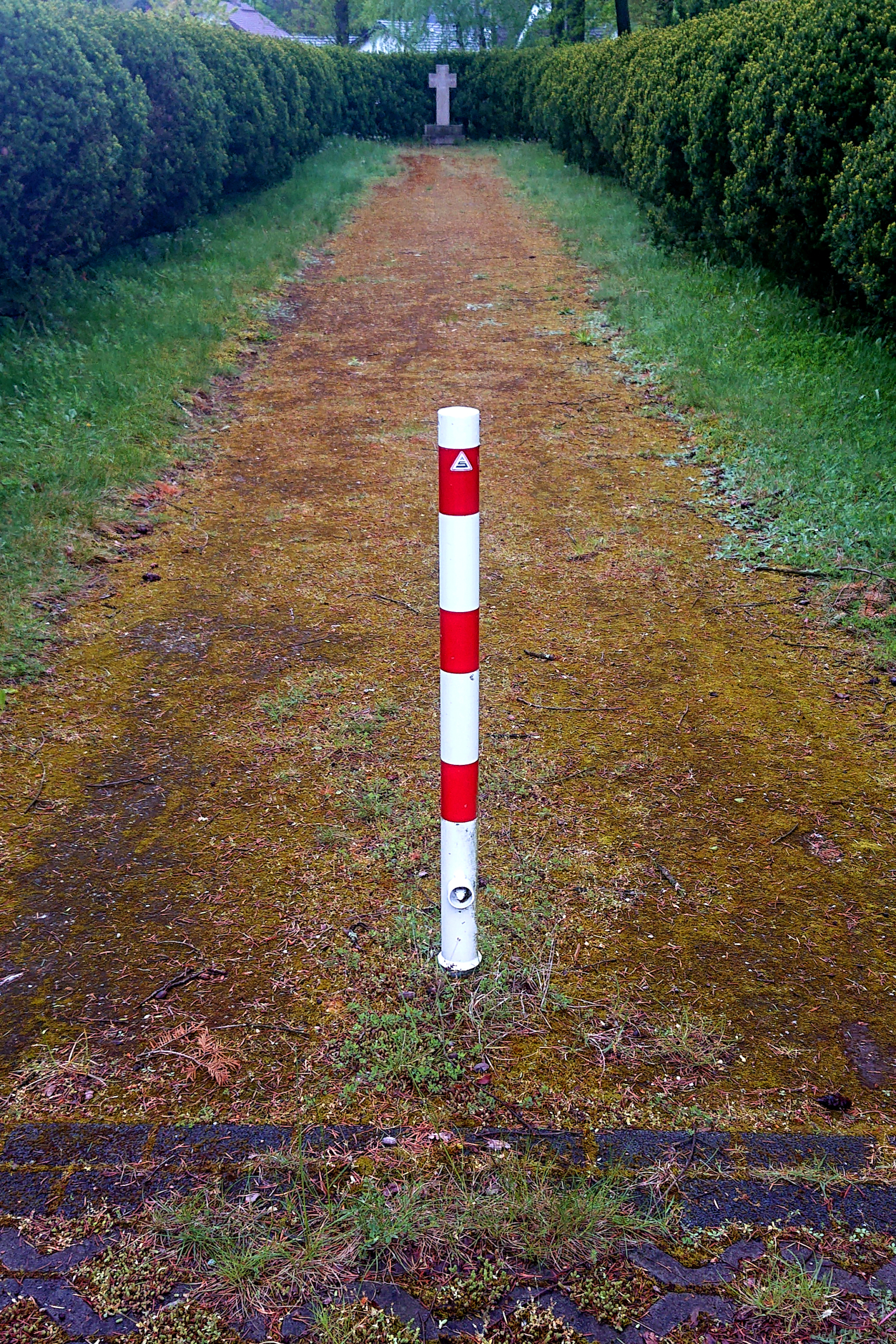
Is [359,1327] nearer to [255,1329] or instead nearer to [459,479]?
[255,1329]

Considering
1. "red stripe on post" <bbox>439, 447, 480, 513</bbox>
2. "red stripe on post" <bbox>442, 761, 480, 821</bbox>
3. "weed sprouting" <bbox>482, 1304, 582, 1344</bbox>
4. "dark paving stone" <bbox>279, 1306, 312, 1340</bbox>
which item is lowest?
"dark paving stone" <bbox>279, 1306, 312, 1340</bbox>

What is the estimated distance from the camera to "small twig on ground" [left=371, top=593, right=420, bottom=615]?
4.61 m

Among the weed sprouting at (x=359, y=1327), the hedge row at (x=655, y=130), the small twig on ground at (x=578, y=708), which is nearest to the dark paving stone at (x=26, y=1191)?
the weed sprouting at (x=359, y=1327)

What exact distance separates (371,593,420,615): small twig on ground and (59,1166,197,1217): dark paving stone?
113 inches

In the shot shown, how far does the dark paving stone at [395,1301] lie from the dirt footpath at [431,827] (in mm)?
388

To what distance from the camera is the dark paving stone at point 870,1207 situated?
2012 millimetres

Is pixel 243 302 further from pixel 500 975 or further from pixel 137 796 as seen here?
pixel 500 975

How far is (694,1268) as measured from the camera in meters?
1.95

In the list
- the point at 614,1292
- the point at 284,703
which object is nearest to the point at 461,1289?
the point at 614,1292

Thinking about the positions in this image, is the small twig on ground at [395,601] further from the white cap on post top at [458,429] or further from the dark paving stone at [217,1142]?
the dark paving stone at [217,1142]

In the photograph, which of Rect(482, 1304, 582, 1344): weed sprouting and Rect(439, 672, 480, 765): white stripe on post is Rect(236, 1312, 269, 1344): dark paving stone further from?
Rect(439, 672, 480, 765): white stripe on post

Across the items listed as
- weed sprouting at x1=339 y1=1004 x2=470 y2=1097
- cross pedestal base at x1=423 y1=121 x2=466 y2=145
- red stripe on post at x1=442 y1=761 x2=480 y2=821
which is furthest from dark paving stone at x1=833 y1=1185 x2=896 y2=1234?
cross pedestal base at x1=423 y1=121 x2=466 y2=145

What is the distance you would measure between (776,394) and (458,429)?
17.0 feet

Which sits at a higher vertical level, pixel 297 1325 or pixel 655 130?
pixel 655 130
